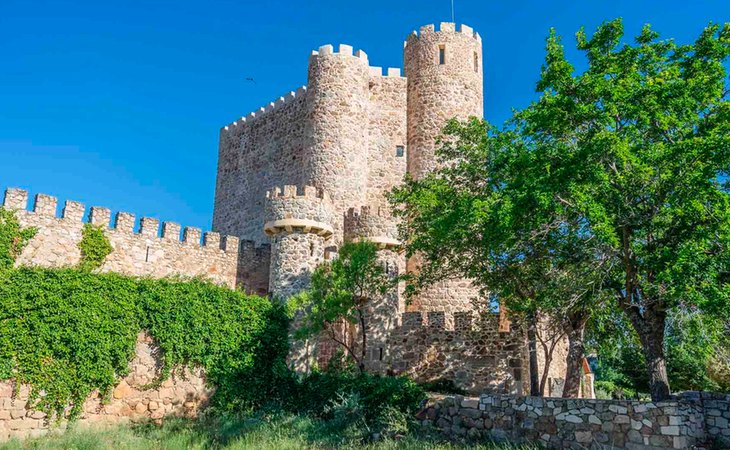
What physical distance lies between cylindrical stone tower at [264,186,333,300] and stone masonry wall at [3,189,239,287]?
2.39m

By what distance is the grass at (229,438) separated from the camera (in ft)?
43.2

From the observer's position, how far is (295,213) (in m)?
21.1

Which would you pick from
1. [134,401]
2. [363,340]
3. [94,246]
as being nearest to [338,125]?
[363,340]

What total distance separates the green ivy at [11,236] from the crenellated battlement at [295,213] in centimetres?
751

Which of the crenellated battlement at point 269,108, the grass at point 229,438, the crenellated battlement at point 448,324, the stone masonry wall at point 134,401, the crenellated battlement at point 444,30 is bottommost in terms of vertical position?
the grass at point 229,438

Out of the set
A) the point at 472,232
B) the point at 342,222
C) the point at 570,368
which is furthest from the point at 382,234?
the point at 570,368

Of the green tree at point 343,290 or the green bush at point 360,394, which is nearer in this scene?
the green bush at point 360,394

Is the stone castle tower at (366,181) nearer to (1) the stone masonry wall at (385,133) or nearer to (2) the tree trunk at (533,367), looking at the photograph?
(1) the stone masonry wall at (385,133)

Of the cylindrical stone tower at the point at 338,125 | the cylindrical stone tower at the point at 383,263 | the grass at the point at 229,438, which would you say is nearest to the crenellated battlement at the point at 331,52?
the cylindrical stone tower at the point at 338,125

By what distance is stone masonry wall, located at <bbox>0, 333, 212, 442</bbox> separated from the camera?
1380cm

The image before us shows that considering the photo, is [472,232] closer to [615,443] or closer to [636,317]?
[636,317]

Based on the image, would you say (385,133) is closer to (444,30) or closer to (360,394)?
(444,30)

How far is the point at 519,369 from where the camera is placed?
20.1 metres

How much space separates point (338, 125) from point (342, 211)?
3.94 meters
